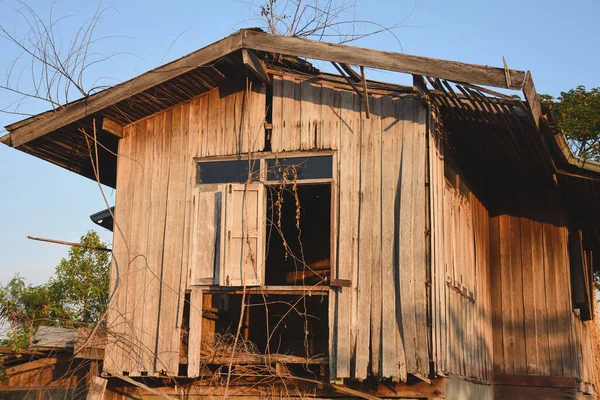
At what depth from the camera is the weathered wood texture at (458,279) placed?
350 inches

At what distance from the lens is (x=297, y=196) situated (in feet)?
33.1

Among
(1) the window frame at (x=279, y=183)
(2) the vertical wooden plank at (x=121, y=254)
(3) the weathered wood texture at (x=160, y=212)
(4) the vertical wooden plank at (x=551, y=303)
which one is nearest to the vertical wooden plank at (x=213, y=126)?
(3) the weathered wood texture at (x=160, y=212)

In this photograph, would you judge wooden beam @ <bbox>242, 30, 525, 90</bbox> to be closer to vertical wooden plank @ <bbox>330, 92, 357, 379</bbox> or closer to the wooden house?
the wooden house

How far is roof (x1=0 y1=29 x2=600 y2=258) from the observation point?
8523mm

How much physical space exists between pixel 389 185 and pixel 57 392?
6.38m

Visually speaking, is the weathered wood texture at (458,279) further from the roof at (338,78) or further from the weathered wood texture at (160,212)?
the weathered wood texture at (160,212)

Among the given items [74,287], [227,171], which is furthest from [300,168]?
[74,287]

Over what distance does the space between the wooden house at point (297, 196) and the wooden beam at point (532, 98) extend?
0.15ft

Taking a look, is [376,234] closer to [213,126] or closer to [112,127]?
[213,126]

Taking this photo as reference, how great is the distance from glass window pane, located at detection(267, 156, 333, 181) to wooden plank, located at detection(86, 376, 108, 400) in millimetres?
3450

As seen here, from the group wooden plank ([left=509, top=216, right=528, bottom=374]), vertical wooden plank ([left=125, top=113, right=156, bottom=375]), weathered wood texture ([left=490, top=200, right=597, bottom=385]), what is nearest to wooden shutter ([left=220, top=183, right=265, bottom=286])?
vertical wooden plank ([left=125, top=113, right=156, bottom=375])

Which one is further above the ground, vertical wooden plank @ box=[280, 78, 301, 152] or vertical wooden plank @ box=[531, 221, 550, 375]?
vertical wooden plank @ box=[280, 78, 301, 152]

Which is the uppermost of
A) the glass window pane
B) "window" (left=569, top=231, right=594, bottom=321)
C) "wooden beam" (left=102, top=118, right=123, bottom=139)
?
"wooden beam" (left=102, top=118, right=123, bottom=139)

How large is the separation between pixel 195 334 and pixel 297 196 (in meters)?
2.32
